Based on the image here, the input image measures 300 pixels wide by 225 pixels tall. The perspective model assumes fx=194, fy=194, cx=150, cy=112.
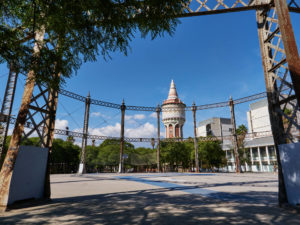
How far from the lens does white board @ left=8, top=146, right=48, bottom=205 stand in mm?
Answer: 5045

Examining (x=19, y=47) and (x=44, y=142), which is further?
(x=44, y=142)

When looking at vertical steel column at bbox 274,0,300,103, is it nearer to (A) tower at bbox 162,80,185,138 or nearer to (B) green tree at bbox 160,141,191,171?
(B) green tree at bbox 160,141,191,171

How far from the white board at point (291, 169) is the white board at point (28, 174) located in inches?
266

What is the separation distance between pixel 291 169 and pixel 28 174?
6832mm

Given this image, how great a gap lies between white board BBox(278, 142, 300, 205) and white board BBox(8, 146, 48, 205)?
675 centimetres

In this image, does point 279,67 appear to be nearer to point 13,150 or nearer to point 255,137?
point 13,150

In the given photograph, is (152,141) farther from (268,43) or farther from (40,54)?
(40,54)

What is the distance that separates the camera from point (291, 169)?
4621mm

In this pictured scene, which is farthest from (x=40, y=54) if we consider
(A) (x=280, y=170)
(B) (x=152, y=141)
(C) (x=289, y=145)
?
(B) (x=152, y=141)

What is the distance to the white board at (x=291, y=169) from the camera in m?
4.48

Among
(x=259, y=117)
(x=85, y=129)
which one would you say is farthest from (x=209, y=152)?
(x=85, y=129)

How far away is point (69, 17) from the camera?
10.6 ft

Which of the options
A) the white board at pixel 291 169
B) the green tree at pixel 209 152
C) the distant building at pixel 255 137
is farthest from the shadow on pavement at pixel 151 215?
the green tree at pixel 209 152

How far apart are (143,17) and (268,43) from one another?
4.95 m
